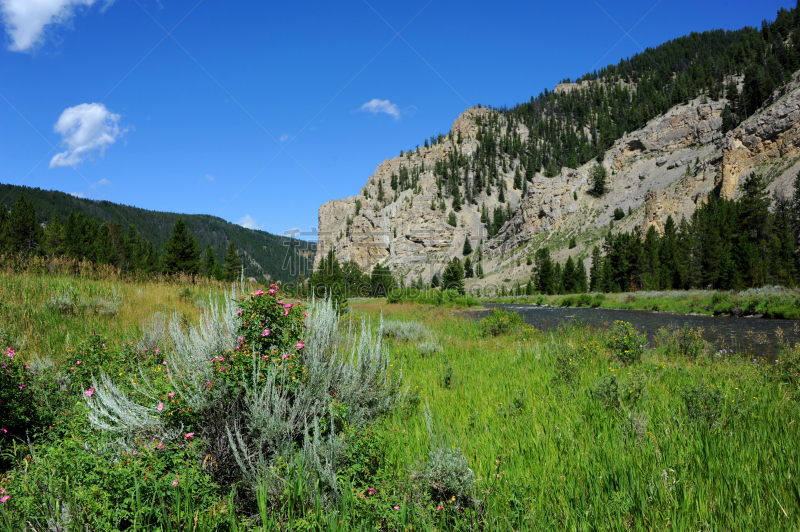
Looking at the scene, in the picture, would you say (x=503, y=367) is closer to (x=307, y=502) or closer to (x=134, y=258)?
(x=307, y=502)

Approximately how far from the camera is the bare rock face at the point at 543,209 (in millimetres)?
105062

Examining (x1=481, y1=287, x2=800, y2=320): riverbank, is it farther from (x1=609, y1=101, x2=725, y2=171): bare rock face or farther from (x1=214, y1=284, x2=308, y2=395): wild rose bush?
(x1=609, y1=101, x2=725, y2=171): bare rock face

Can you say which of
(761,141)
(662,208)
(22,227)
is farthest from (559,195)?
(22,227)

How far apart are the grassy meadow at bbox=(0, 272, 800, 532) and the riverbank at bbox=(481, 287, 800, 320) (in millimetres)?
27441

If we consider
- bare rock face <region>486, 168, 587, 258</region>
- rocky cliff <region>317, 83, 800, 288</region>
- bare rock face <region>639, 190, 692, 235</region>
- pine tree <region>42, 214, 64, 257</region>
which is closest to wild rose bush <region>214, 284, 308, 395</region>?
pine tree <region>42, 214, 64, 257</region>

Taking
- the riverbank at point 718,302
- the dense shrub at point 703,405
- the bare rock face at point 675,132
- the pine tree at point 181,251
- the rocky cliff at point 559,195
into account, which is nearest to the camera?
the dense shrub at point 703,405

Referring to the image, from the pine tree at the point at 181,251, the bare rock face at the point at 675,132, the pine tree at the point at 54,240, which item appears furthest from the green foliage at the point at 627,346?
the bare rock face at the point at 675,132

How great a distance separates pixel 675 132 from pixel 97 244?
138 meters

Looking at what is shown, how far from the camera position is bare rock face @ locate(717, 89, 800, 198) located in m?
60.8

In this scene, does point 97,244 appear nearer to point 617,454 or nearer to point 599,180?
point 617,454

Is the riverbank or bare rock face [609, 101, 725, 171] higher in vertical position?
bare rock face [609, 101, 725, 171]

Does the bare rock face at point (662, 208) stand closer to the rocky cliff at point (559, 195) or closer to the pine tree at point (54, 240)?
the rocky cliff at point (559, 195)

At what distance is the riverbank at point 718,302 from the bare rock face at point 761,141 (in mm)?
40955

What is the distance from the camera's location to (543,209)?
10756 cm
